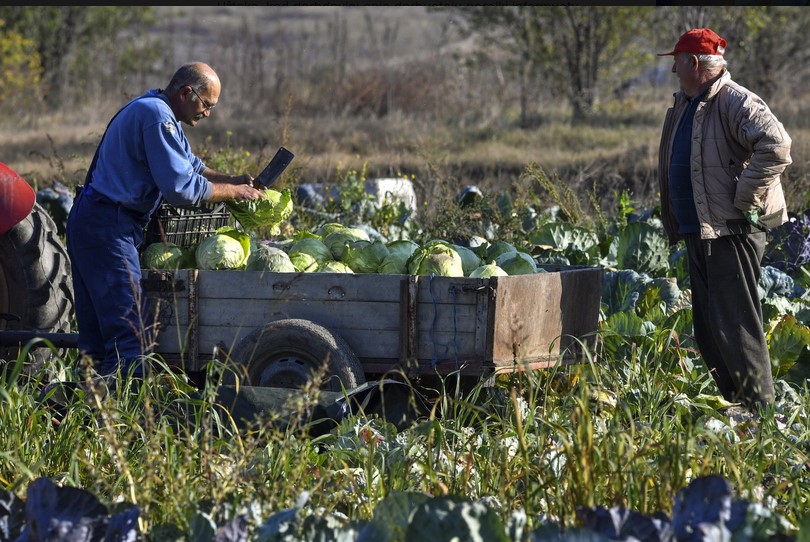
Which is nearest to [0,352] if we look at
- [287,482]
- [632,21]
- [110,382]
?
[110,382]

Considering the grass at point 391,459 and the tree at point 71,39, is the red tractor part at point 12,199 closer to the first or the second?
the grass at point 391,459

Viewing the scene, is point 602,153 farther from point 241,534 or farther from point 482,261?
point 241,534

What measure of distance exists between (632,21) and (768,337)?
41.1 ft

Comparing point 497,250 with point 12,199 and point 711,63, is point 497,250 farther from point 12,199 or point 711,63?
point 12,199

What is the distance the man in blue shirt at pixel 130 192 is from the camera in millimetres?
4836

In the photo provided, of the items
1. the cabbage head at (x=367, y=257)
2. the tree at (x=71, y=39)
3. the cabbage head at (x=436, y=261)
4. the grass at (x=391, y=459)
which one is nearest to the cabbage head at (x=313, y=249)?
the cabbage head at (x=367, y=257)

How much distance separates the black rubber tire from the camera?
5.56 metres

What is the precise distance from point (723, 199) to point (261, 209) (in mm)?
2321

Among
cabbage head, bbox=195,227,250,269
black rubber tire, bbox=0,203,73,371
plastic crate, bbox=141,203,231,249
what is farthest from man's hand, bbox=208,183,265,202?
black rubber tire, bbox=0,203,73,371

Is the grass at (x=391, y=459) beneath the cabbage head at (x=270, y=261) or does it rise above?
beneath

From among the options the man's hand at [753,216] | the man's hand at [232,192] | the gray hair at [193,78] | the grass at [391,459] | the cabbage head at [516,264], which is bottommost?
the grass at [391,459]

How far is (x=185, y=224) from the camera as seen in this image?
5438 millimetres

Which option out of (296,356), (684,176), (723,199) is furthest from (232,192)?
(723,199)

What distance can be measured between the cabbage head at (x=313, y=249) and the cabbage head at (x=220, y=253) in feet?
0.95
